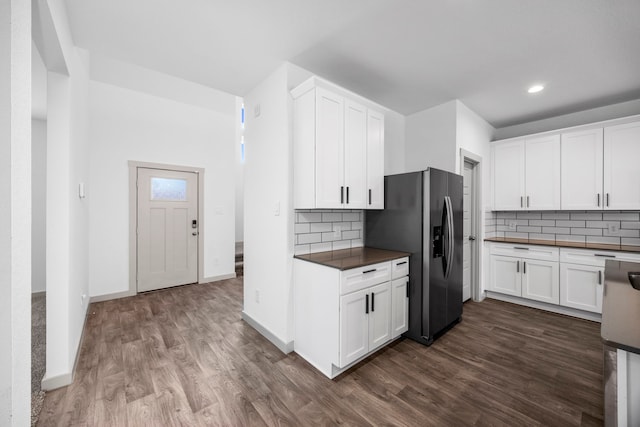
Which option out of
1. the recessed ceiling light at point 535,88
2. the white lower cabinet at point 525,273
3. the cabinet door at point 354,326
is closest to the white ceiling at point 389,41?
the recessed ceiling light at point 535,88

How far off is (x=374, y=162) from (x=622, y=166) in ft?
10.2

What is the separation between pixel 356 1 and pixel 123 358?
346 centimetres

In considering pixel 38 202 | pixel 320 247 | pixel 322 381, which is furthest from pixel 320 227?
pixel 38 202

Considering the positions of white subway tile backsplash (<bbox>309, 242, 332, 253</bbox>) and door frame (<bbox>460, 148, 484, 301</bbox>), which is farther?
door frame (<bbox>460, 148, 484, 301</bbox>)

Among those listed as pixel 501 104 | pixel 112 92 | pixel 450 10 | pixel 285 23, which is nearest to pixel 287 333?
pixel 285 23

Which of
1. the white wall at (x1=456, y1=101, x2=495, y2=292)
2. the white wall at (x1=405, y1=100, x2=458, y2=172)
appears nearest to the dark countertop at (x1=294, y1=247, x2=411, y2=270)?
the white wall at (x1=405, y1=100, x2=458, y2=172)

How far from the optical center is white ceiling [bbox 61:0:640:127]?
1.89 m

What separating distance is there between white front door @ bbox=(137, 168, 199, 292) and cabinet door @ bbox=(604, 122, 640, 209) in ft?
19.4

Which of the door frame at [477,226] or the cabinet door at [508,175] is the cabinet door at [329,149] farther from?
the cabinet door at [508,175]

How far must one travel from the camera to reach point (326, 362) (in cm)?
211

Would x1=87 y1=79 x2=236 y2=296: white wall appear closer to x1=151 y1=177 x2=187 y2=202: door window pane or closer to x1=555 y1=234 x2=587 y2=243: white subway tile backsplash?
x1=151 y1=177 x2=187 y2=202: door window pane

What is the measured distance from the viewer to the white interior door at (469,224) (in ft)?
12.5

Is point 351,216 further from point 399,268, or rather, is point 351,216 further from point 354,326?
point 354,326

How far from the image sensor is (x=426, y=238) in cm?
256
